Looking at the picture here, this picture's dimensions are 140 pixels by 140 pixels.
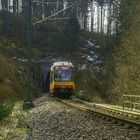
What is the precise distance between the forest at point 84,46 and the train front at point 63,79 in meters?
2.05

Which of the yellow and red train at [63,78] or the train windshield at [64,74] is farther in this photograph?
the train windshield at [64,74]

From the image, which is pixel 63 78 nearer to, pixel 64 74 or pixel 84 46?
pixel 64 74

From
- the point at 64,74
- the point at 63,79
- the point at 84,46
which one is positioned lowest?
the point at 63,79

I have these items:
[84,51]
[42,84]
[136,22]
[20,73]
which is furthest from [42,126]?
[84,51]

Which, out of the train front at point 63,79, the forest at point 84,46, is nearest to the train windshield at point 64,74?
the train front at point 63,79

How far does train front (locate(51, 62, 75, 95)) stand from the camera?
1698 inches

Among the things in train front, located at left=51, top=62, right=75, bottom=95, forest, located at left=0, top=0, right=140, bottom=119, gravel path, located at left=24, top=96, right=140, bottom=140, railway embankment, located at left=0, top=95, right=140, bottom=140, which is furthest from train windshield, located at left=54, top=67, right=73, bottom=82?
gravel path, located at left=24, top=96, right=140, bottom=140

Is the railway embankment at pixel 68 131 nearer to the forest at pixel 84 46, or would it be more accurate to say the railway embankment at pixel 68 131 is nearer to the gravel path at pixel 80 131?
the gravel path at pixel 80 131

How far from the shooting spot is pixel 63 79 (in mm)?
43531

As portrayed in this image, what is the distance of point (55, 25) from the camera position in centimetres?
10281

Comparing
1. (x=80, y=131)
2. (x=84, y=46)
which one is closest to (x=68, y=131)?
(x=80, y=131)

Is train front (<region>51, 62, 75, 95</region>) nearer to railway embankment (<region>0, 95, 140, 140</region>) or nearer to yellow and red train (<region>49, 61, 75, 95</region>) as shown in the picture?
yellow and red train (<region>49, 61, 75, 95</region>)

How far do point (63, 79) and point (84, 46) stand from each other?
179ft

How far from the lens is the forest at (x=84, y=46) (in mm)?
39531
